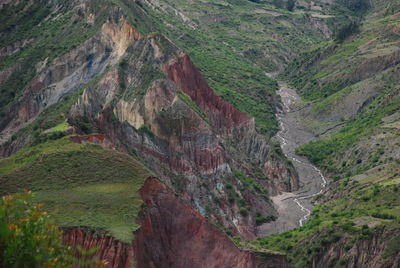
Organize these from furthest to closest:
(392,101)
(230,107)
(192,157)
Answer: (392,101), (230,107), (192,157)

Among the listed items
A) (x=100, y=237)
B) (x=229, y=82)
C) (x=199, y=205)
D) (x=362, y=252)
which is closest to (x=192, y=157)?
(x=199, y=205)

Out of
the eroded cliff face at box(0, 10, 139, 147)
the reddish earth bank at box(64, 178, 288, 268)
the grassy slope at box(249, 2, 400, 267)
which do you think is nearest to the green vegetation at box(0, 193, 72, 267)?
the reddish earth bank at box(64, 178, 288, 268)

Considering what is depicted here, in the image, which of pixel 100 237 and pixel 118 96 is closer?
pixel 100 237

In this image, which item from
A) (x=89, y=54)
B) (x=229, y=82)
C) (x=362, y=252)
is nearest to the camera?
(x=362, y=252)

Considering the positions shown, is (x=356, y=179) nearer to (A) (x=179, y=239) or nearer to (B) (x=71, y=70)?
(B) (x=71, y=70)

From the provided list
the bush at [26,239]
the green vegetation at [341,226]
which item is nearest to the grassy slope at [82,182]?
the green vegetation at [341,226]

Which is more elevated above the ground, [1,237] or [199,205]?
[199,205]

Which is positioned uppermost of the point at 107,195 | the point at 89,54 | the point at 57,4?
the point at 57,4

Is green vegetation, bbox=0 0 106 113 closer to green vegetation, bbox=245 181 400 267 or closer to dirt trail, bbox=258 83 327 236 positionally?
dirt trail, bbox=258 83 327 236

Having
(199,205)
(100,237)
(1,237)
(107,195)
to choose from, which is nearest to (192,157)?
(199,205)

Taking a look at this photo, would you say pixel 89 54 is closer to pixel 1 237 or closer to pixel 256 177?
pixel 256 177
